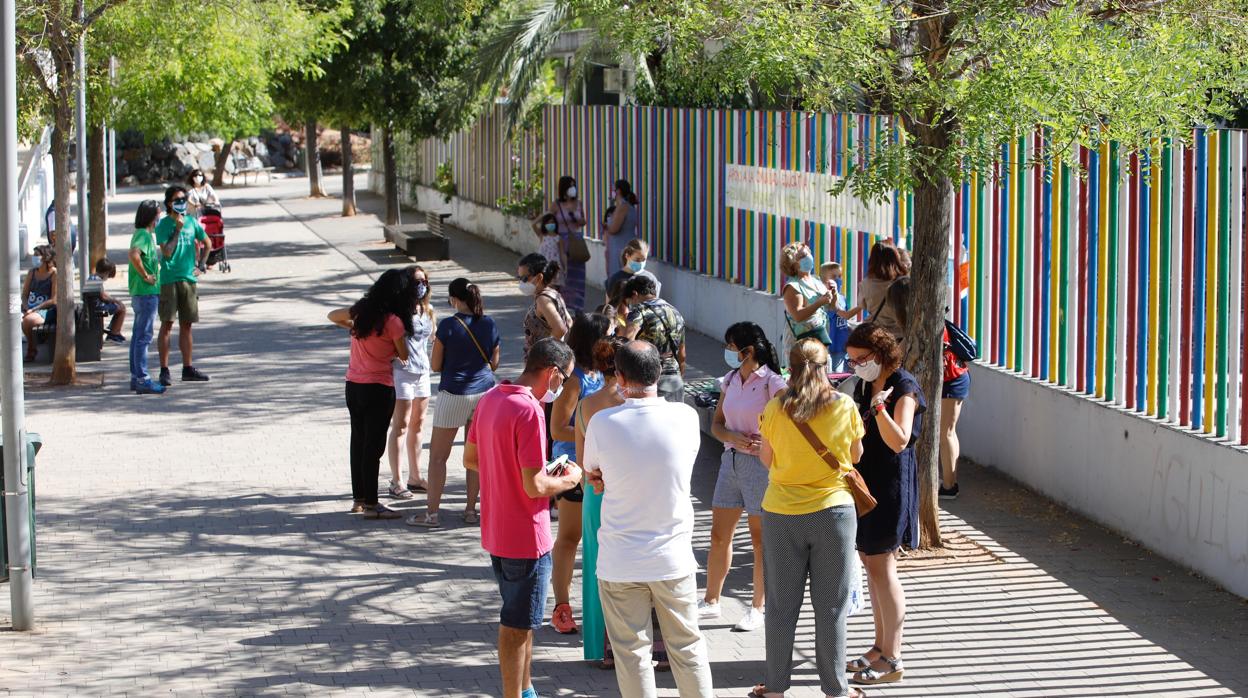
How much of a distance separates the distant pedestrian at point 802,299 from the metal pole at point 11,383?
503cm

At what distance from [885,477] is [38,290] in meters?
11.6

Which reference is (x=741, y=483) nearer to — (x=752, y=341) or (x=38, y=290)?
(x=752, y=341)

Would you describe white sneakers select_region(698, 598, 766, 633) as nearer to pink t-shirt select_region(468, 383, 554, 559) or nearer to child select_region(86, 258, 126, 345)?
pink t-shirt select_region(468, 383, 554, 559)

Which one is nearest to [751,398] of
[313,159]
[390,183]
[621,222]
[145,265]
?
[145,265]

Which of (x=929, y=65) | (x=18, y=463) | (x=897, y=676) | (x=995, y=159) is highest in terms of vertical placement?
(x=929, y=65)

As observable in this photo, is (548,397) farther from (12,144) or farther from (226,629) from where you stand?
(12,144)

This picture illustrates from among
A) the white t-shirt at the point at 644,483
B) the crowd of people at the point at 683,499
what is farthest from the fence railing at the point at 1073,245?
the white t-shirt at the point at 644,483

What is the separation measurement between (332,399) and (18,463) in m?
6.31

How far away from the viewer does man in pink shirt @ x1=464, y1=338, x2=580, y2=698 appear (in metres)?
6.29

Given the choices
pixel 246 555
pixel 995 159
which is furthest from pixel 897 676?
pixel 246 555

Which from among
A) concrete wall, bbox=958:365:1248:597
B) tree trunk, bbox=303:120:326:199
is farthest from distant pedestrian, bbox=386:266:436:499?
tree trunk, bbox=303:120:326:199

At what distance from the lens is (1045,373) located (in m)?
10.4

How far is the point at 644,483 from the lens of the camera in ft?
19.2

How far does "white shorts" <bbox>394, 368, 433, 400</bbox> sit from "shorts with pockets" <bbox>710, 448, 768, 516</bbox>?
3.05 metres
